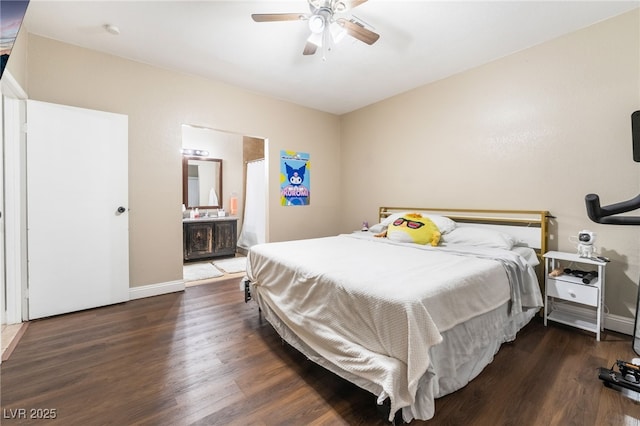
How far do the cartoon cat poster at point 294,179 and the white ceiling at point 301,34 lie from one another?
46.4 inches

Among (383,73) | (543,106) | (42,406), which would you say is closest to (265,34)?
(383,73)

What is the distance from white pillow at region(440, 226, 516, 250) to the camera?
97.9 inches

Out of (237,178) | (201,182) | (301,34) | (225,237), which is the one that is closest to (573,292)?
(301,34)

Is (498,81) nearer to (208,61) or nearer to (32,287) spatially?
(208,61)

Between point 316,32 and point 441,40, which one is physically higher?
point 441,40

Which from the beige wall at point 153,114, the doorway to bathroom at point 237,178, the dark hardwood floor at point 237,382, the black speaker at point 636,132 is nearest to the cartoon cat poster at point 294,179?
the beige wall at point 153,114

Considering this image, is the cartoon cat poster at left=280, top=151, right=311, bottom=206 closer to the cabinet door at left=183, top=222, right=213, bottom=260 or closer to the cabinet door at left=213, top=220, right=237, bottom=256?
the cabinet door at left=213, top=220, right=237, bottom=256

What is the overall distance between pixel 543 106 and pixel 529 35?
0.67 m

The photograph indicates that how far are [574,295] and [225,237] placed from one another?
15.8 ft

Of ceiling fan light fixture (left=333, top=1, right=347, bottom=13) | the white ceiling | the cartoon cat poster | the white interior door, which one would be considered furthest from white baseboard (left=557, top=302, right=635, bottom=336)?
the white interior door

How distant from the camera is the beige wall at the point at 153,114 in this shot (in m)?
2.69

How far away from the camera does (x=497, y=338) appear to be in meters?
1.92

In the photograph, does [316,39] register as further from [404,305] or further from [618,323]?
[618,323]

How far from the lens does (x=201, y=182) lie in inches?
210
